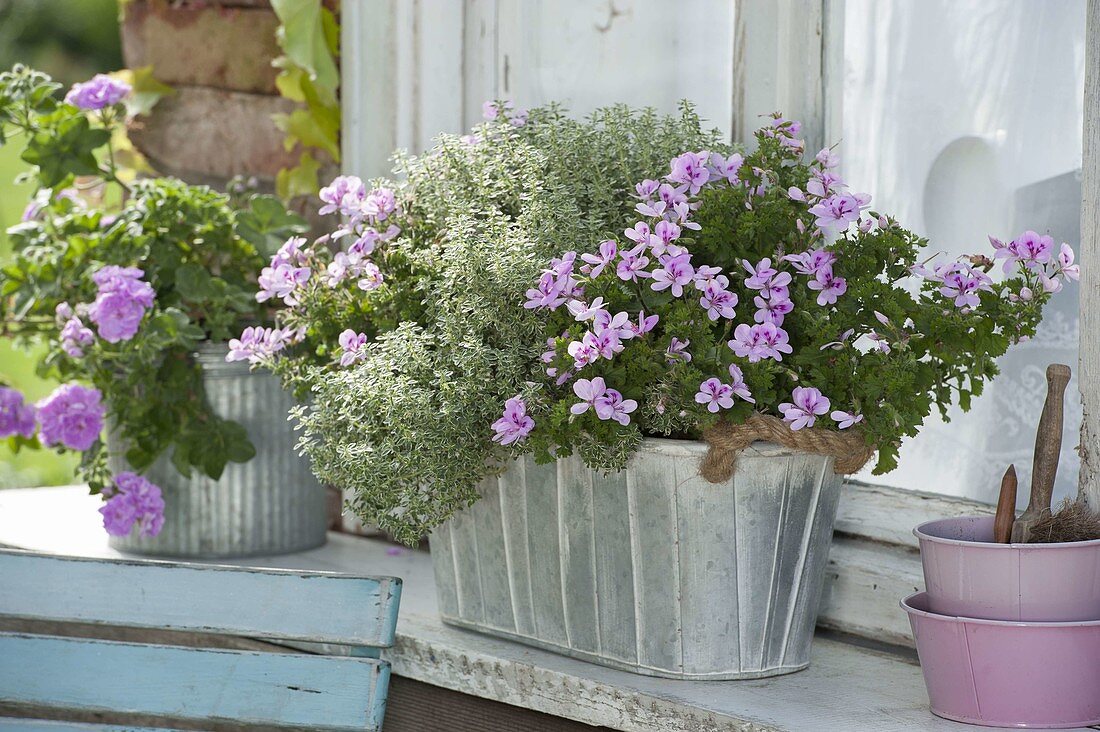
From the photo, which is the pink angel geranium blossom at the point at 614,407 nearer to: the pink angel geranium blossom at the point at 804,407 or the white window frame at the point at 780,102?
the pink angel geranium blossom at the point at 804,407

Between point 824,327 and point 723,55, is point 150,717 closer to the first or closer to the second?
point 824,327

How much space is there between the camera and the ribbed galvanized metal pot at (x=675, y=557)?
4.08 ft

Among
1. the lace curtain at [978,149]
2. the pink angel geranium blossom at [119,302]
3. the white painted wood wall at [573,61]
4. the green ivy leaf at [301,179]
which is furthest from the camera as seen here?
the green ivy leaf at [301,179]

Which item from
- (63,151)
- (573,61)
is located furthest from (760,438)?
(63,151)

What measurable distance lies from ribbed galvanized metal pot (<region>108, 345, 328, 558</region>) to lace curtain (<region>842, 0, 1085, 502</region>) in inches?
35.2

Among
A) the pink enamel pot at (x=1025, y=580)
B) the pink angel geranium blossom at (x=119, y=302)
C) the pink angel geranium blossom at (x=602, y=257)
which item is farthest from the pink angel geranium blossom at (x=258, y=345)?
the pink enamel pot at (x=1025, y=580)

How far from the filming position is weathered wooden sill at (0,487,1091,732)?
1.19 m

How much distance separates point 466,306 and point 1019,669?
25.1 inches

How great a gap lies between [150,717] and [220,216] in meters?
0.77

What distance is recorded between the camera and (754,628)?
1.28 m

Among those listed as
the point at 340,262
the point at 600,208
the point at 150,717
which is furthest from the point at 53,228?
the point at 600,208

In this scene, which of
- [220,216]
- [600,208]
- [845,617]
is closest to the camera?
[600,208]

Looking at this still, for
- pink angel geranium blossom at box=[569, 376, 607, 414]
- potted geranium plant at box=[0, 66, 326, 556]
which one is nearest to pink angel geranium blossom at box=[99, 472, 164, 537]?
potted geranium plant at box=[0, 66, 326, 556]

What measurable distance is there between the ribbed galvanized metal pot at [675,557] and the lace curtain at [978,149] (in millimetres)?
216
